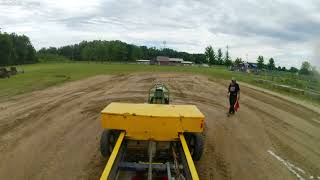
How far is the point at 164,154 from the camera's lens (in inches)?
319

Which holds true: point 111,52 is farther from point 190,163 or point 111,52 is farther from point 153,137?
point 190,163

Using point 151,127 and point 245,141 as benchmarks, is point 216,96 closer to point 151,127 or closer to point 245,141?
point 245,141

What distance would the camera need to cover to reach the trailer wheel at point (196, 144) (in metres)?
8.41

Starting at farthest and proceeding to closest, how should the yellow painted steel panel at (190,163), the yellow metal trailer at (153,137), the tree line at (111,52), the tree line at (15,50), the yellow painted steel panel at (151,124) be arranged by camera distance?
the tree line at (111,52) < the tree line at (15,50) < the yellow painted steel panel at (151,124) < the yellow metal trailer at (153,137) < the yellow painted steel panel at (190,163)

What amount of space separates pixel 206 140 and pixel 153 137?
350cm

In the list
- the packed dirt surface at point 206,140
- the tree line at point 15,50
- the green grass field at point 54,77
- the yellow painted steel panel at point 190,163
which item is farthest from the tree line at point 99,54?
the yellow painted steel panel at point 190,163

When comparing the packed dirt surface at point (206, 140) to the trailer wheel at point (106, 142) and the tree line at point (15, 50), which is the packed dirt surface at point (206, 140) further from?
the tree line at point (15, 50)

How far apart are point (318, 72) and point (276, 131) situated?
70.6ft

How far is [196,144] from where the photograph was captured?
8.43 meters

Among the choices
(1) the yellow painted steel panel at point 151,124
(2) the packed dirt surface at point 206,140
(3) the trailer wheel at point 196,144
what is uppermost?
(1) the yellow painted steel panel at point 151,124

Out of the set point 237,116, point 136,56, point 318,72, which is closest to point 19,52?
point 136,56

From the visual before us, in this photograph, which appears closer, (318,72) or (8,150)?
(8,150)

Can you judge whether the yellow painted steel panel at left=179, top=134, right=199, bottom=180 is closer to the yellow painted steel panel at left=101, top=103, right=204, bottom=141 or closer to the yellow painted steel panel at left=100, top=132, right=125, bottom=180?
the yellow painted steel panel at left=101, top=103, right=204, bottom=141

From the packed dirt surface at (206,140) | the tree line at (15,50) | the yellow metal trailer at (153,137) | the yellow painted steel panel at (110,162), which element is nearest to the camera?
the yellow painted steel panel at (110,162)
